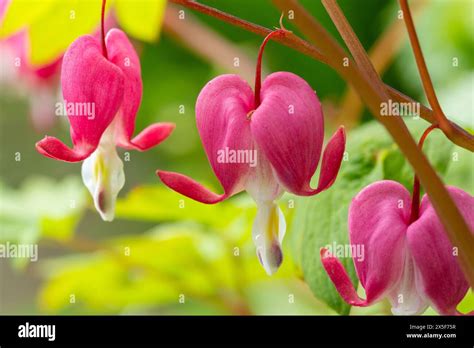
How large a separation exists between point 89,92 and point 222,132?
0.12m

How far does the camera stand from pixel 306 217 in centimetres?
71

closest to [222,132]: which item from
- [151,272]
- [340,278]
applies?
[340,278]

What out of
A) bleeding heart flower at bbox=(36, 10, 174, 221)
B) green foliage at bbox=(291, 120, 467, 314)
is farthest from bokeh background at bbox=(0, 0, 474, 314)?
bleeding heart flower at bbox=(36, 10, 174, 221)

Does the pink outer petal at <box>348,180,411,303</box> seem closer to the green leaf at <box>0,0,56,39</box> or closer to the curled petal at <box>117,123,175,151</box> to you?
the curled petal at <box>117,123,175,151</box>

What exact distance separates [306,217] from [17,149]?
5.45ft

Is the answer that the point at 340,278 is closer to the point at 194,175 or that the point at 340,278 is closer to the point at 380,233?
the point at 380,233

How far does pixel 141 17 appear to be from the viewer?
0.78 meters

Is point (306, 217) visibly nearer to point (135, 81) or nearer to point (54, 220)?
point (135, 81)

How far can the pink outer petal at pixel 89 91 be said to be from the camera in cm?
61

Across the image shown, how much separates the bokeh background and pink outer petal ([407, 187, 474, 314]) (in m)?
0.07

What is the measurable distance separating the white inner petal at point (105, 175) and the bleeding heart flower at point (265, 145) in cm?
9

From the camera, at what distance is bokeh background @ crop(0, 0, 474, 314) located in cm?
73

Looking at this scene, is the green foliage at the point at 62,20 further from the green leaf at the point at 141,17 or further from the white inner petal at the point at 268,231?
the white inner petal at the point at 268,231

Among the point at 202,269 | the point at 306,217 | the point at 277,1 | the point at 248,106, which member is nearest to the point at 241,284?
the point at 202,269
